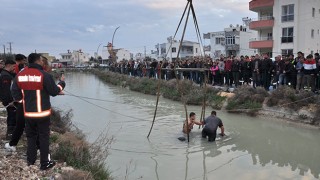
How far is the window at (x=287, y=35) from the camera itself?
39.2m

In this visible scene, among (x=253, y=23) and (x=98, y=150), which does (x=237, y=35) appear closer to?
(x=253, y=23)

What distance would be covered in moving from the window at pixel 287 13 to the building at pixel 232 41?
71.5ft

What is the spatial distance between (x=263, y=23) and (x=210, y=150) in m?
33.1

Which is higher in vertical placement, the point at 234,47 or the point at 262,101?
the point at 234,47

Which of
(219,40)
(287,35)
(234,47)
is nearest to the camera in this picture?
(287,35)

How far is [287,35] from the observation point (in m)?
39.5

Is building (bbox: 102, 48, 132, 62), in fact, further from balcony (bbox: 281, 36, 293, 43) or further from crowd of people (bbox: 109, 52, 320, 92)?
crowd of people (bbox: 109, 52, 320, 92)

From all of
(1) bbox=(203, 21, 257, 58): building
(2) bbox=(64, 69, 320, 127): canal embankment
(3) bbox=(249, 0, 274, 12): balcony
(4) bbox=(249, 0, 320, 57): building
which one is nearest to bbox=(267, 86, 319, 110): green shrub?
(2) bbox=(64, 69, 320, 127): canal embankment

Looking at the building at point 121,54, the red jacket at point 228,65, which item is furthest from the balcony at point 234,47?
the building at point 121,54

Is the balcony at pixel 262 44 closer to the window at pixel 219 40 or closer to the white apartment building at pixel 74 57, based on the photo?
the window at pixel 219 40

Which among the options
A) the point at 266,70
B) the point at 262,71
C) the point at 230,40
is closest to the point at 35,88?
the point at 266,70

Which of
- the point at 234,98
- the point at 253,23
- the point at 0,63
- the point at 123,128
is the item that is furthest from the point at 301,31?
the point at 0,63

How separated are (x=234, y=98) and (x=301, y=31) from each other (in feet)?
80.7

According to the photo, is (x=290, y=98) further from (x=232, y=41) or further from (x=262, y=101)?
(x=232, y=41)
